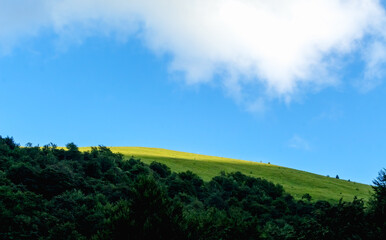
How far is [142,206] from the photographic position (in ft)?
88.7

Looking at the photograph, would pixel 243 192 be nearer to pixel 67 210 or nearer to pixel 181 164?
pixel 181 164

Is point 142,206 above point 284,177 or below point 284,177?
below

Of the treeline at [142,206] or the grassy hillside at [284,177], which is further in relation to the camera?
the grassy hillside at [284,177]

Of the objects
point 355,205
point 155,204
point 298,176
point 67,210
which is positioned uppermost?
point 298,176

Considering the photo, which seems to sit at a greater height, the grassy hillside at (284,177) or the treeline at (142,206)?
the grassy hillside at (284,177)

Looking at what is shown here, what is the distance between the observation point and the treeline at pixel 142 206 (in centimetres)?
2658

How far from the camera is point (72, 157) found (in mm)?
73250

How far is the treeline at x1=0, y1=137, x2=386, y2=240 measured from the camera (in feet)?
87.2

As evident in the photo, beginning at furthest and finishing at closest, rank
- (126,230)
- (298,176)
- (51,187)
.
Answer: (298,176), (51,187), (126,230)

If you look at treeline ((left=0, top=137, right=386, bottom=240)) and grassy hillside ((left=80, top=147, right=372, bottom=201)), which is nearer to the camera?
treeline ((left=0, top=137, right=386, bottom=240))

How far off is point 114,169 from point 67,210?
23.5 meters

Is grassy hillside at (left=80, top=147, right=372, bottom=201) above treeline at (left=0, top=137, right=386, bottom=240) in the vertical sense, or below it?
above

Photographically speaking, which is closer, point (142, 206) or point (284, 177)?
point (142, 206)

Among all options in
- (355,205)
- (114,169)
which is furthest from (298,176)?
(355,205)
